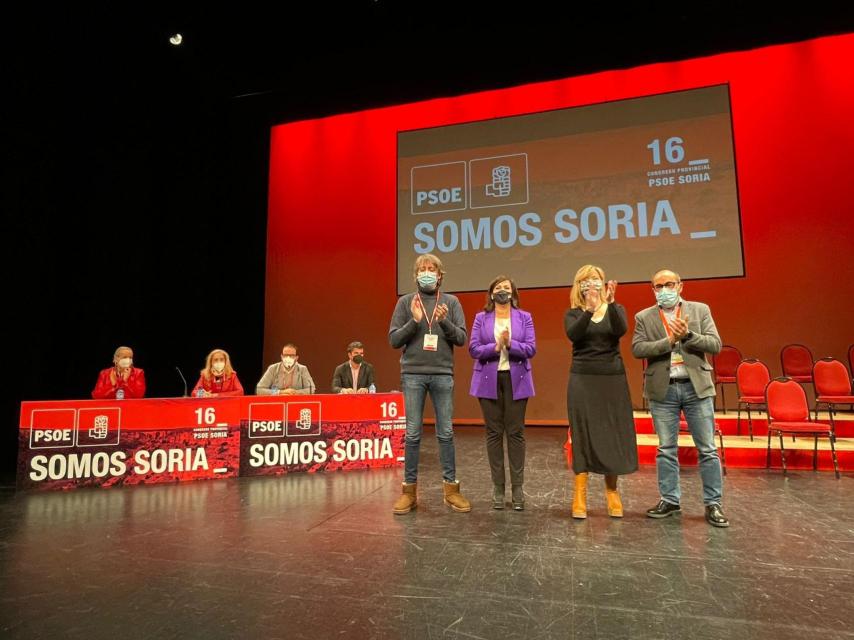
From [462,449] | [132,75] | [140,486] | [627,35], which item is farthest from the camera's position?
[627,35]

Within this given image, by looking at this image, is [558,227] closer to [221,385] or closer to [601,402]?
[601,402]

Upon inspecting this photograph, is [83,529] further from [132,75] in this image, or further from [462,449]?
[132,75]

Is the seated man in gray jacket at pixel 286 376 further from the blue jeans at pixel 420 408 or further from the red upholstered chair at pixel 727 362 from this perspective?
the red upholstered chair at pixel 727 362

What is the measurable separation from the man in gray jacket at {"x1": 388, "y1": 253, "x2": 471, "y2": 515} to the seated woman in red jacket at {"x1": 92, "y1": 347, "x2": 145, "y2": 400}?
291cm

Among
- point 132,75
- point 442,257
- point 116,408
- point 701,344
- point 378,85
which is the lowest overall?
point 116,408

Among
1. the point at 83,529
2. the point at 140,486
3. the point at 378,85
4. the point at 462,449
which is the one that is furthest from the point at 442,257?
Answer: the point at 83,529

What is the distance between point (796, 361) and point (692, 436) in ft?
14.3

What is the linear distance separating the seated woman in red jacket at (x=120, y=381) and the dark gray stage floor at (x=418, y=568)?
3.85 ft

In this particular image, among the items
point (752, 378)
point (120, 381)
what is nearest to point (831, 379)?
point (752, 378)

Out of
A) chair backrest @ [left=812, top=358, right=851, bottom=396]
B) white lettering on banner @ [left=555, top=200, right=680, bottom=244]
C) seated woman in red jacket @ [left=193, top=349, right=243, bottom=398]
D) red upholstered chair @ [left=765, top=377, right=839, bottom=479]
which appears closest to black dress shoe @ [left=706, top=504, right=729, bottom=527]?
red upholstered chair @ [left=765, top=377, right=839, bottom=479]

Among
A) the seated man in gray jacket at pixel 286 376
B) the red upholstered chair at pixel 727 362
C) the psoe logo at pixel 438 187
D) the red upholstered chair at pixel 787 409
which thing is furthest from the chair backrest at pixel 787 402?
the psoe logo at pixel 438 187

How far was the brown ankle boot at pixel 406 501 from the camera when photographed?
270 centimetres

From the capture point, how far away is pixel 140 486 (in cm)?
347

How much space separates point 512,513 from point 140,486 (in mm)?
2649
